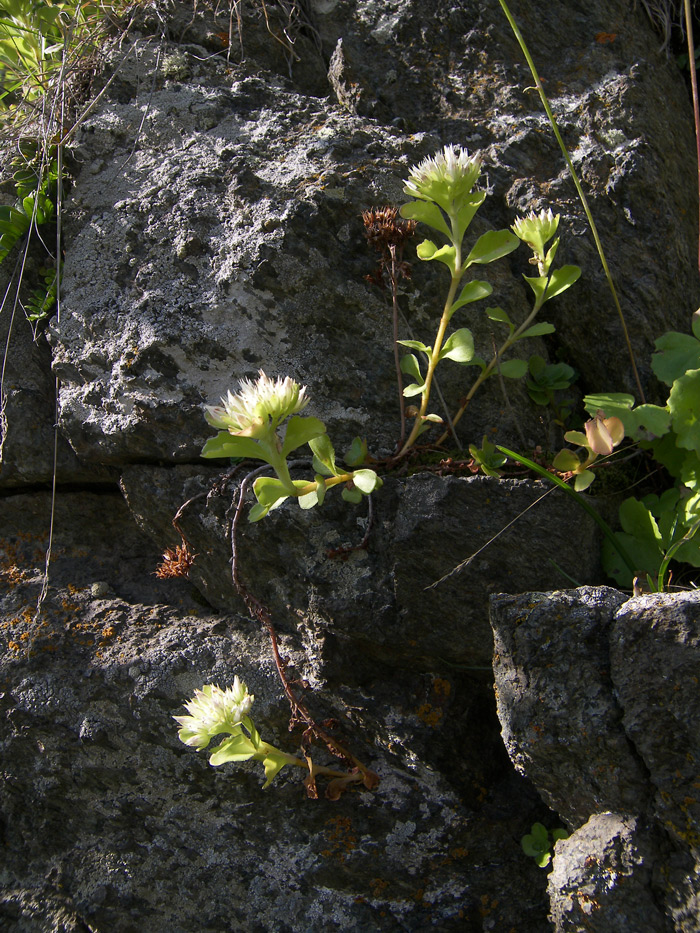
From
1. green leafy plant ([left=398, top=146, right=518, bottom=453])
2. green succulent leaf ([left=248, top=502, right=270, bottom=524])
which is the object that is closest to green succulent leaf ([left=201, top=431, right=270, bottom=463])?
green succulent leaf ([left=248, top=502, right=270, bottom=524])

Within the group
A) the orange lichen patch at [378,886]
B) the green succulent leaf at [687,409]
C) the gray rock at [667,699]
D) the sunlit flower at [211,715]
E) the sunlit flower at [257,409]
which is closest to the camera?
the gray rock at [667,699]

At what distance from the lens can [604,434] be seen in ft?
5.05

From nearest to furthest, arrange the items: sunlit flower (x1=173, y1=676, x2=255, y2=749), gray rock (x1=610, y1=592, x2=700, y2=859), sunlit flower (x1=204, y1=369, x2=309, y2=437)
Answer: gray rock (x1=610, y1=592, x2=700, y2=859), sunlit flower (x1=204, y1=369, x2=309, y2=437), sunlit flower (x1=173, y1=676, x2=255, y2=749)

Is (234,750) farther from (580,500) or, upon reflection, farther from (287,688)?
(580,500)

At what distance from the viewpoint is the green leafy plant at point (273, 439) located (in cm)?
137

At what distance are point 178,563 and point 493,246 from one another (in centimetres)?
113

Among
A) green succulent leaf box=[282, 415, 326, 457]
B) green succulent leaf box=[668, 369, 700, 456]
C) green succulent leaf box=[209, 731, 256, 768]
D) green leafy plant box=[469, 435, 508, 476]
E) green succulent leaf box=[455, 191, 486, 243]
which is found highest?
green succulent leaf box=[455, 191, 486, 243]

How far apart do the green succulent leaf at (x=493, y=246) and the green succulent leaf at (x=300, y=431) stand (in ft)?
1.90

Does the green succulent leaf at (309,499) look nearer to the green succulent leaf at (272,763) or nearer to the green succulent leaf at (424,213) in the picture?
the green succulent leaf at (272,763)

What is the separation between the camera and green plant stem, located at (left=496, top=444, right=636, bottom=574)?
61.6 inches

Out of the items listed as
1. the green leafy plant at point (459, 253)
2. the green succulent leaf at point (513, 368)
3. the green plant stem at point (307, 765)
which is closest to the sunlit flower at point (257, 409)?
the green leafy plant at point (459, 253)

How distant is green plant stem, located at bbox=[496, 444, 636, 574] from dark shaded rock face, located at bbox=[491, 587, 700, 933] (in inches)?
10.5

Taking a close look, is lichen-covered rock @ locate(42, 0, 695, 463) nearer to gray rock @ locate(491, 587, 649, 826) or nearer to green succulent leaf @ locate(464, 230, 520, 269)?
green succulent leaf @ locate(464, 230, 520, 269)

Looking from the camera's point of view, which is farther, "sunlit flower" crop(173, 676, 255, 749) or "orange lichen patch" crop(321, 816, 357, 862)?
"orange lichen patch" crop(321, 816, 357, 862)
